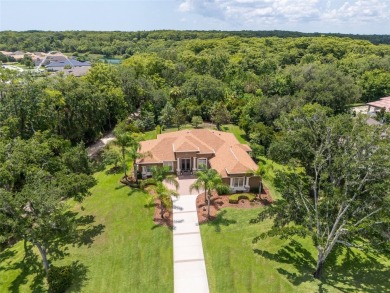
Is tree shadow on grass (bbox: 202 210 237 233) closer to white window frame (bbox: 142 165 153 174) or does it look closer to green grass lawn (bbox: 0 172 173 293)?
green grass lawn (bbox: 0 172 173 293)

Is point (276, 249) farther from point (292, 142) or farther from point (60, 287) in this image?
point (60, 287)

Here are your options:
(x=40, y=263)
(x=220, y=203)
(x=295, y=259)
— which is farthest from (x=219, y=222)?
(x=40, y=263)

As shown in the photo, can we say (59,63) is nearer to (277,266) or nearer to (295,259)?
(277,266)

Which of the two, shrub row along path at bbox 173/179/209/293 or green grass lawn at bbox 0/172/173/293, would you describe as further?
shrub row along path at bbox 173/179/209/293

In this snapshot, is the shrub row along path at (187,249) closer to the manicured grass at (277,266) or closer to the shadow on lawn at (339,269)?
the manicured grass at (277,266)

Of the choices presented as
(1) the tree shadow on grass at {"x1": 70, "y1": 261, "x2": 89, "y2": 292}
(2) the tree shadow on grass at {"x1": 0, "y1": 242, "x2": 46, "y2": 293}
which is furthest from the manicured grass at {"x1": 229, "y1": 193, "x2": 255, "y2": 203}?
(2) the tree shadow on grass at {"x1": 0, "y1": 242, "x2": 46, "y2": 293}

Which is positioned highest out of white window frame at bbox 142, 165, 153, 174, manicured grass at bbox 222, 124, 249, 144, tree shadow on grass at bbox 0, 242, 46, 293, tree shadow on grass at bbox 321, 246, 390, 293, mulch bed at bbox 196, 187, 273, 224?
manicured grass at bbox 222, 124, 249, 144
